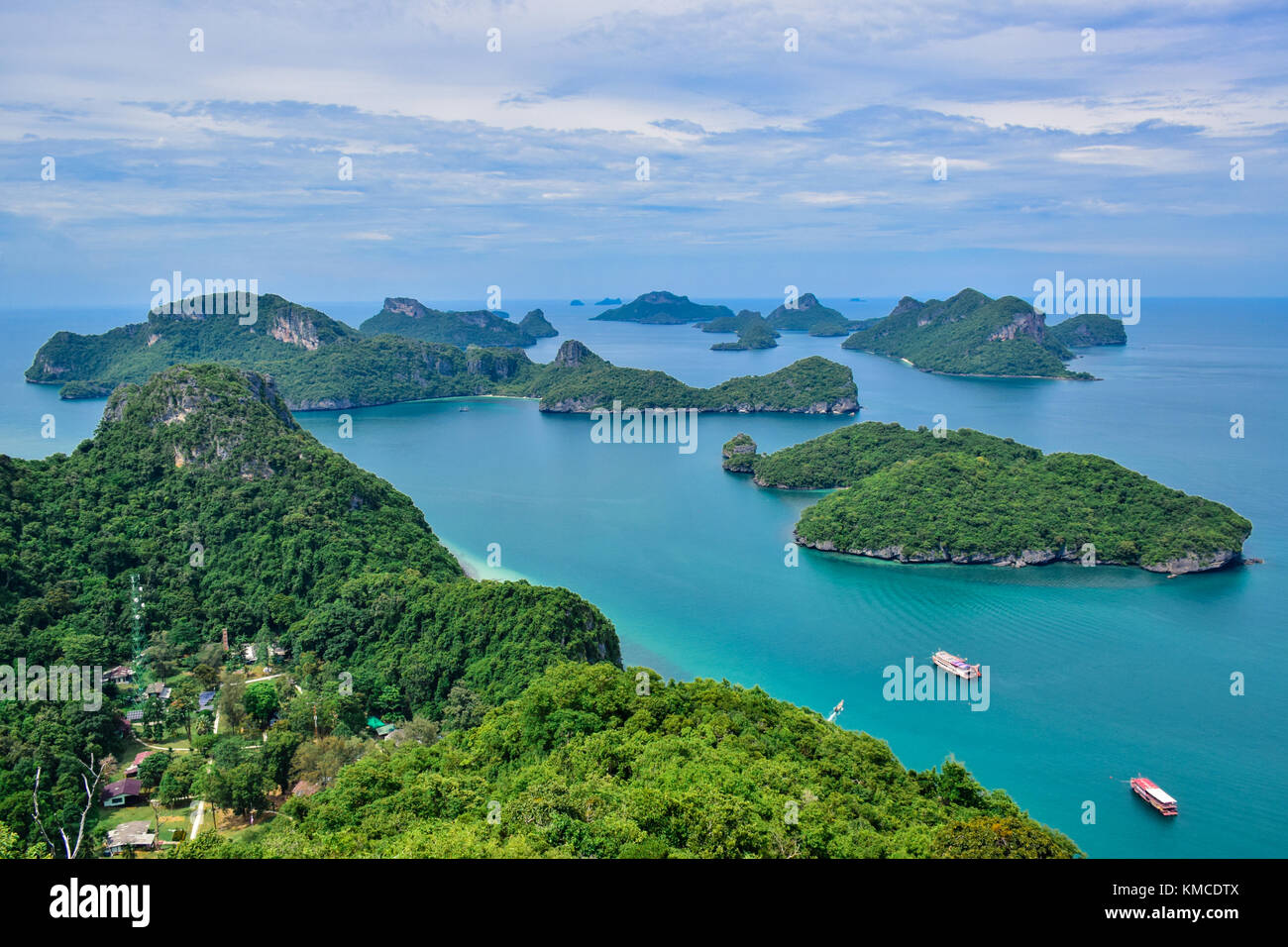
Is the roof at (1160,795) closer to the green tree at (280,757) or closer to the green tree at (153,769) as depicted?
the green tree at (280,757)

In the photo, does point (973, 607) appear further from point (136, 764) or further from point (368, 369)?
point (368, 369)

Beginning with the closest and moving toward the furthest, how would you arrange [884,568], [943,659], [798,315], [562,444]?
[943,659], [884,568], [562,444], [798,315]

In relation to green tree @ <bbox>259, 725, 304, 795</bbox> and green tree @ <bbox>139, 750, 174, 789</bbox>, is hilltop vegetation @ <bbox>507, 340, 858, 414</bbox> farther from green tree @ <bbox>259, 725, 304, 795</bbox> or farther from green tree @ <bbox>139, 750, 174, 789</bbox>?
green tree @ <bbox>139, 750, 174, 789</bbox>

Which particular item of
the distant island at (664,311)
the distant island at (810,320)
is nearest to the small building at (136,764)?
the distant island at (810,320)

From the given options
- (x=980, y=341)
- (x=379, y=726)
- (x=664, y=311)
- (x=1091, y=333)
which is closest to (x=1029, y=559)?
(x=379, y=726)

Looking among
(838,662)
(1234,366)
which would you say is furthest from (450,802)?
(1234,366)

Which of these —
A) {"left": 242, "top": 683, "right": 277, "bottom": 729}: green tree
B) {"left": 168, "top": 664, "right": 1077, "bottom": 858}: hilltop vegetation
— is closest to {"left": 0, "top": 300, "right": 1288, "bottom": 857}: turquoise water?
→ {"left": 168, "top": 664, "right": 1077, "bottom": 858}: hilltop vegetation
